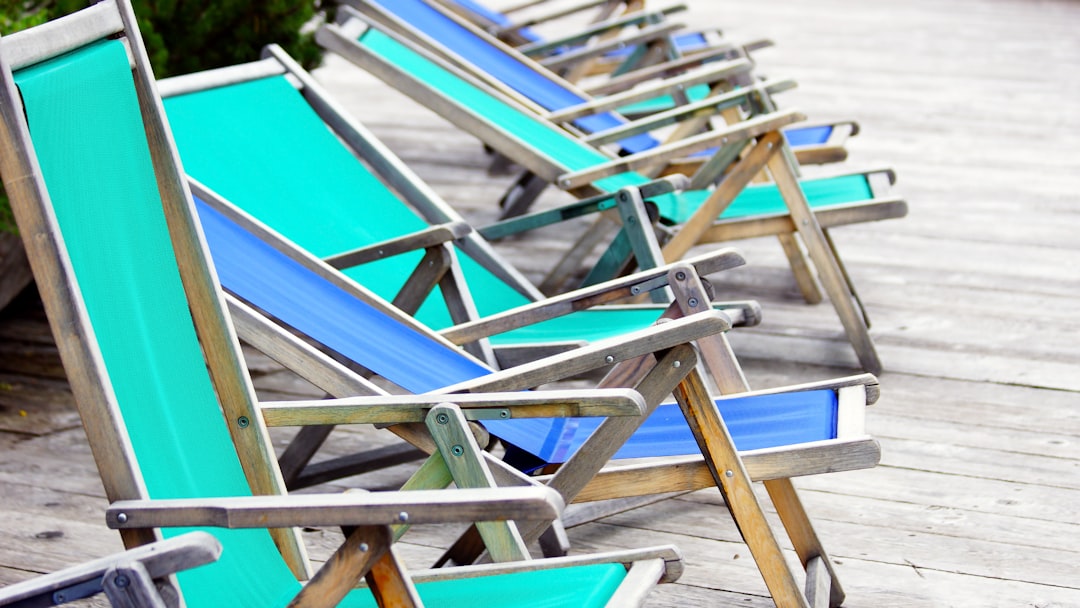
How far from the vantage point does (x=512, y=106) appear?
383cm

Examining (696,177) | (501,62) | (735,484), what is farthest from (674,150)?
(735,484)

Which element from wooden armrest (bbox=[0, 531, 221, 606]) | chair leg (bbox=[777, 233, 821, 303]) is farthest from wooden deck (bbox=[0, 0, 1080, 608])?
wooden armrest (bbox=[0, 531, 221, 606])

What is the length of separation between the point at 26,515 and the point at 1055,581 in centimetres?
205

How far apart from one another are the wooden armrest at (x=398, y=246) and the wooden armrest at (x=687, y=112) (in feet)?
3.61

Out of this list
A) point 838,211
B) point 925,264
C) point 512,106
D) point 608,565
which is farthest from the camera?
point 925,264

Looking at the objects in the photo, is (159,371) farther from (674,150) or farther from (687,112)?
(687,112)

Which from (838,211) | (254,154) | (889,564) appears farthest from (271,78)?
(889,564)

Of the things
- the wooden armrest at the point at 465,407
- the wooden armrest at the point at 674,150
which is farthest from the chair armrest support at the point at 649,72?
the wooden armrest at the point at 465,407

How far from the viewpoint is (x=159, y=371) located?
1.78 m

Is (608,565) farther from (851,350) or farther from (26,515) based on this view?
(851,350)

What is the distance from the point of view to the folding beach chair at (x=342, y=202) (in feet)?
9.22

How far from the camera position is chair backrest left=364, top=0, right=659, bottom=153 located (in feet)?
14.3

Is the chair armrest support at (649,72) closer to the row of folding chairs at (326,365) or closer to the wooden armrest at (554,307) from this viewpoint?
the row of folding chairs at (326,365)

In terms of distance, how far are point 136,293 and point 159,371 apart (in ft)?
0.37
